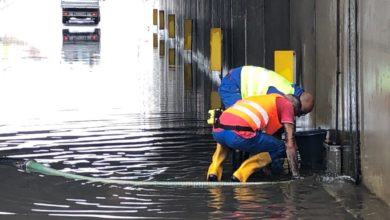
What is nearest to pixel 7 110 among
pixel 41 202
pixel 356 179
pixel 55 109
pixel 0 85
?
pixel 55 109

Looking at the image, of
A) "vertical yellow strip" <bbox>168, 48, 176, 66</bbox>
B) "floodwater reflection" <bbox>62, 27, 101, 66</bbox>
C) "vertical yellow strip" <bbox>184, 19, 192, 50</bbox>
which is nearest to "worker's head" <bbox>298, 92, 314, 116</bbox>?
"vertical yellow strip" <bbox>184, 19, 192, 50</bbox>

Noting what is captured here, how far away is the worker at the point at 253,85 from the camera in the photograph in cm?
743

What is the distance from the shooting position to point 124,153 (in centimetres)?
817

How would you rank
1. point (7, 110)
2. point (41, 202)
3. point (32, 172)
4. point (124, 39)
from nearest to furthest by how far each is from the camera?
point (41, 202) < point (32, 172) < point (7, 110) < point (124, 39)

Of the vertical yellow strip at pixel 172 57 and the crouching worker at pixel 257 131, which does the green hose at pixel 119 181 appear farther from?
the vertical yellow strip at pixel 172 57

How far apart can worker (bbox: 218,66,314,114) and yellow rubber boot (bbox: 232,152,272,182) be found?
808 mm

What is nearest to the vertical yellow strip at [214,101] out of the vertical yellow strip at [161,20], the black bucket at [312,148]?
the black bucket at [312,148]

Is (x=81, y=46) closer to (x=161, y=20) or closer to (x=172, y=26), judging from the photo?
(x=161, y=20)

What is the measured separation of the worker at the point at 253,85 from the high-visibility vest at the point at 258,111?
0.54 metres

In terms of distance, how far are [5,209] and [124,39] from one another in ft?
93.5

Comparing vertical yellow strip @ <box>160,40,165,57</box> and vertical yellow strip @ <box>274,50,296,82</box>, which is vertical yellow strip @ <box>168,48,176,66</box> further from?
vertical yellow strip @ <box>274,50,296,82</box>

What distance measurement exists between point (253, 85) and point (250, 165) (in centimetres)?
132

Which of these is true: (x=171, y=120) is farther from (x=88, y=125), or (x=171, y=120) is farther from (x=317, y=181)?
(x=317, y=181)

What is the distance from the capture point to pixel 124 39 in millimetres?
33781
